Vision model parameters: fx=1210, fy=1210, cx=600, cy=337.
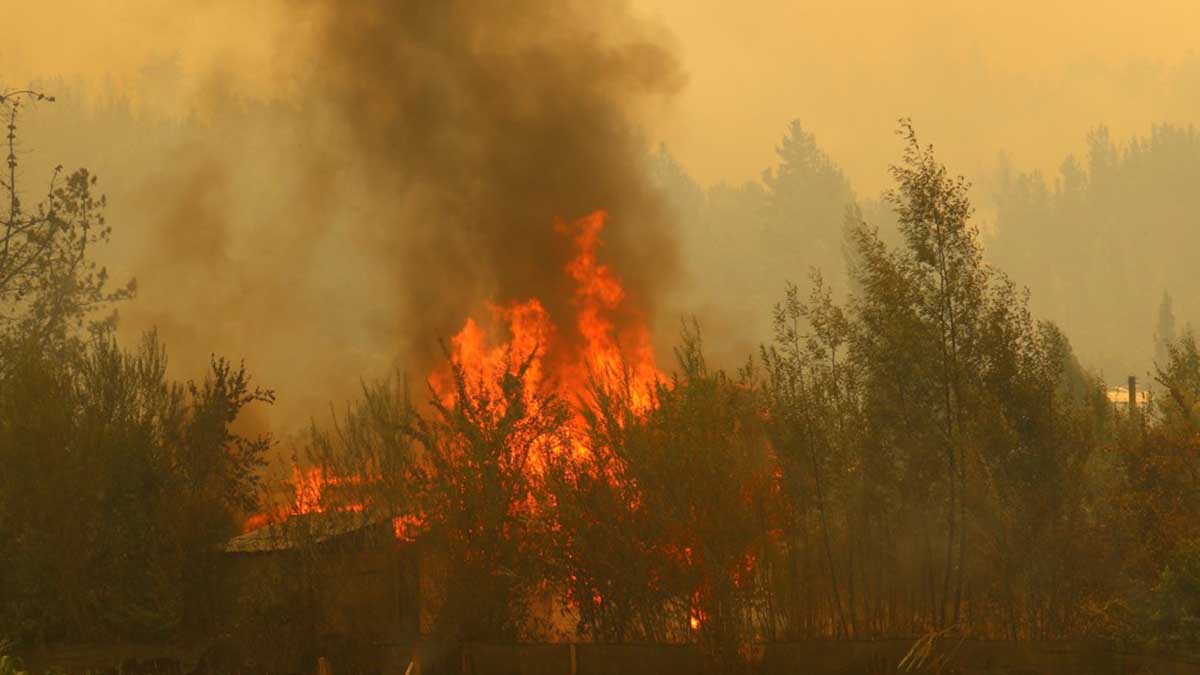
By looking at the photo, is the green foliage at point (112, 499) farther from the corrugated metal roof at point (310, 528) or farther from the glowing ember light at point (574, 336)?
the glowing ember light at point (574, 336)

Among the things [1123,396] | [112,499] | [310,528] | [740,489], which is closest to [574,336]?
[310,528]

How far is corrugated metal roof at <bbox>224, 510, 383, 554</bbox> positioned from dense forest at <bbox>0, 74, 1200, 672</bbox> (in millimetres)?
422

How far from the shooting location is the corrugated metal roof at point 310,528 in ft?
75.9

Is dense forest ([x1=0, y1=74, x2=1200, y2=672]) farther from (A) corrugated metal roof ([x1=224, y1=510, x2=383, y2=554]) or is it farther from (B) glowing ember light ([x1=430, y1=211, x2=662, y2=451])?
(B) glowing ember light ([x1=430, y1=211, x2=662, y2=451])

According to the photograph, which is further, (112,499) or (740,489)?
(112,499)

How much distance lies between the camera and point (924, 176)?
22078mm

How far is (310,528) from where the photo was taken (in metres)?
23.4

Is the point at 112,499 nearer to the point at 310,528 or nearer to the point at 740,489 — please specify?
the point at 310,528

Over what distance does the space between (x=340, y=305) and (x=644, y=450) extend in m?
83.5

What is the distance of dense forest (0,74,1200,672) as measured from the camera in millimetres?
20484

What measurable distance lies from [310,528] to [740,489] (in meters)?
8.65

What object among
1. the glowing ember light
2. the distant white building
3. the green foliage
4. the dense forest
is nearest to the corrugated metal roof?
the dense forest

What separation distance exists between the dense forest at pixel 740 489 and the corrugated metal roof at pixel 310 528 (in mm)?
422

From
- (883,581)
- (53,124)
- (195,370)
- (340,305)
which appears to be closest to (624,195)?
(883,581)
